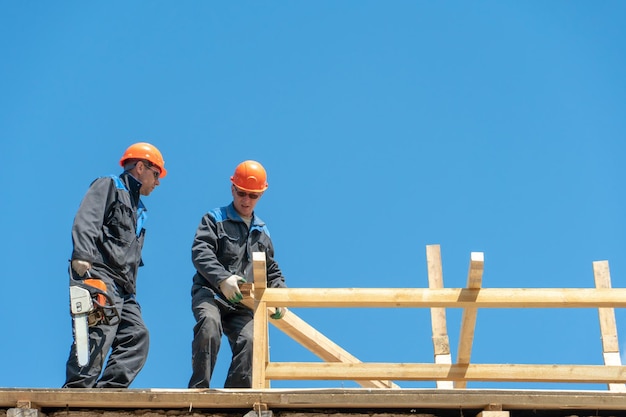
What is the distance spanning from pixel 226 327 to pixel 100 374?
1.13 metres

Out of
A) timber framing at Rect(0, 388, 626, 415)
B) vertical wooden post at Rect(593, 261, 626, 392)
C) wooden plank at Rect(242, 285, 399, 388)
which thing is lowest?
timber framing at Rect(0, 388, 626, 415)

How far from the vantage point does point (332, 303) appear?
746 cm

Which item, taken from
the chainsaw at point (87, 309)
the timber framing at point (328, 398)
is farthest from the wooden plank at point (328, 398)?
the chainsaw at point (87, 309)

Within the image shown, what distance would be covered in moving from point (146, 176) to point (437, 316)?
12.5 feet

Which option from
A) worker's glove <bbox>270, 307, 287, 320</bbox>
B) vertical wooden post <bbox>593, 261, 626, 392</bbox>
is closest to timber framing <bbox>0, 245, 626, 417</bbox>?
worker's glove <bbox>270, 307, 287, 320</bbox>

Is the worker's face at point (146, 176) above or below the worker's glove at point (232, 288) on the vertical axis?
above

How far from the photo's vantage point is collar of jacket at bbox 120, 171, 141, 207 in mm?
8234

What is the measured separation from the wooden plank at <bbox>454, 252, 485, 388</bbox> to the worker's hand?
2554 mm

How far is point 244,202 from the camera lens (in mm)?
8820

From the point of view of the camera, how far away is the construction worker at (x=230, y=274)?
26.4 ft

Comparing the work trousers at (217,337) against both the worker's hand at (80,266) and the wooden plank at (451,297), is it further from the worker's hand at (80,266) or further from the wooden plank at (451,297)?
the worker's hand at (80,266)

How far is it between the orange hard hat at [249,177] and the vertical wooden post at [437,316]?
99.6 inches

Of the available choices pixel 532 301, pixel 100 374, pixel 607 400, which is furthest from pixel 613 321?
pixel 100 374

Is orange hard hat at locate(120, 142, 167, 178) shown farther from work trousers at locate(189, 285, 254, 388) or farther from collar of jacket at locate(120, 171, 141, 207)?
work trousers at locate(189, 285, 254, 388)
